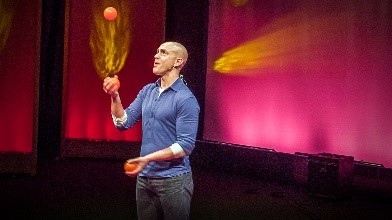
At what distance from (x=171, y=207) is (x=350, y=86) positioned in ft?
16.3

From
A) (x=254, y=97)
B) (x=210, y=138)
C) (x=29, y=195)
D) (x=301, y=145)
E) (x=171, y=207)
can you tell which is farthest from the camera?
(x=210, y=138)

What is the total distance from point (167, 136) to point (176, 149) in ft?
0.57

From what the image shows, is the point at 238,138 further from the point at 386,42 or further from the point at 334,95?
the point at 386,42

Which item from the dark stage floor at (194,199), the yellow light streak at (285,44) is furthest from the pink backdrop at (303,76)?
the dark stage floor at (194,199)

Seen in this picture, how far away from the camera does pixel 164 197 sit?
2840mm

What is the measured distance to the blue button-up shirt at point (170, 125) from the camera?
9.18ft

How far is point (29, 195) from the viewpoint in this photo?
647 centimetres

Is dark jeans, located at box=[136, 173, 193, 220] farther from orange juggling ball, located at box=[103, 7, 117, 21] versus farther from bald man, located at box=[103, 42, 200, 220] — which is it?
orange juggling ball, located at box=[103, 7, 117, 21]

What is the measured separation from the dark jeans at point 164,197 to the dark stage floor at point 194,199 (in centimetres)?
277

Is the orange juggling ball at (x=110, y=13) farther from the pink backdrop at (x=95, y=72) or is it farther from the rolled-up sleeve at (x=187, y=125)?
the rolled-up sleeve at (x=187, y=125)

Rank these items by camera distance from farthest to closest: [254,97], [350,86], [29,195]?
1. [254,97]
2. [350,86]
3. [29,195]

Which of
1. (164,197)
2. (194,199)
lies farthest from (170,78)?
(194,199)

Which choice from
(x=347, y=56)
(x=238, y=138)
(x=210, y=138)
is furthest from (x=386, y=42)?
(x=210, y=138)

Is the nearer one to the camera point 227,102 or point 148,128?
point 148,128
